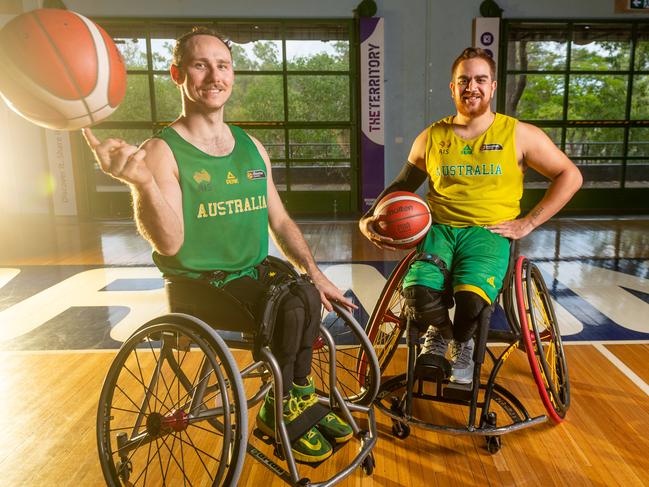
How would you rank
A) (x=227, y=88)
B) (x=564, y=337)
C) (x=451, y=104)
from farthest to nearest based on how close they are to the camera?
(x=451, y=104)
(x=564, y=337)
(x=227, y=88)

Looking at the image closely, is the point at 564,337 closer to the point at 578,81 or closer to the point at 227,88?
the point at 227,88

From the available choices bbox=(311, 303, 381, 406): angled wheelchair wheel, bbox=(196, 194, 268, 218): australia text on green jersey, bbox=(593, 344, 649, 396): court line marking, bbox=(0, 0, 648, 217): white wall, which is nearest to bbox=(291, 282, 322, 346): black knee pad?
bbox=(311, 303, 381, 406): angled wheelchair wheel

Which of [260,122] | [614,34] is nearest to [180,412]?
[260,122]

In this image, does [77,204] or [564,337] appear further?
[77,204]

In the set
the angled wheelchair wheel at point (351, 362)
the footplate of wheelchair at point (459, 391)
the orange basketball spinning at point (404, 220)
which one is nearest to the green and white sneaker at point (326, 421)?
the angled wheelchair wheel at point (351, 362)

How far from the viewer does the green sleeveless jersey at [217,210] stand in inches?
69.7

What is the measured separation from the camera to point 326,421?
6.04ft

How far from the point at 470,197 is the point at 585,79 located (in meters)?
6.55

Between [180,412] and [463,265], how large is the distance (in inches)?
44.5

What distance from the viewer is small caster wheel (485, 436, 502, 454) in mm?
2070

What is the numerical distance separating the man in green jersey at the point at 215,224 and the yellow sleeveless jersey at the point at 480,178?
2.27 ft

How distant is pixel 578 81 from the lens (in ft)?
25.0

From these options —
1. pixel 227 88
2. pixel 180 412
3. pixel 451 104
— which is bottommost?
pixel 180 412

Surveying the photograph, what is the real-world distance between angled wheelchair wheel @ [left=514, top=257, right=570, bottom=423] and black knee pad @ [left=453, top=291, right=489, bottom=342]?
0.17 metres
